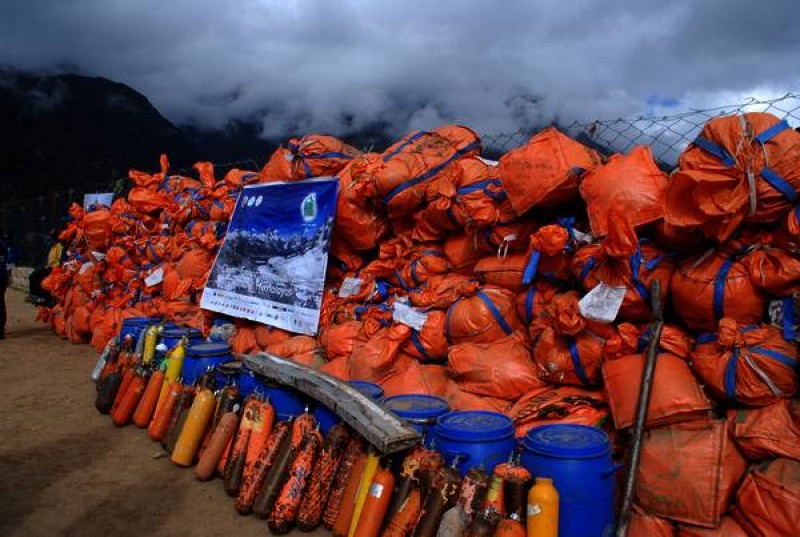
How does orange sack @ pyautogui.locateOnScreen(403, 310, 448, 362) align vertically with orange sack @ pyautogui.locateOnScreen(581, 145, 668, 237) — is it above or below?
below

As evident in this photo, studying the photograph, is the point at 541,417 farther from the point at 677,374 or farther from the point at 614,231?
the point at 614,231

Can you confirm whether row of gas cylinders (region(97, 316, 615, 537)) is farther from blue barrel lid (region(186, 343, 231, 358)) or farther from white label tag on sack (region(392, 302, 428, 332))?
white label tag on sack (region(392, 302, 428, 332))

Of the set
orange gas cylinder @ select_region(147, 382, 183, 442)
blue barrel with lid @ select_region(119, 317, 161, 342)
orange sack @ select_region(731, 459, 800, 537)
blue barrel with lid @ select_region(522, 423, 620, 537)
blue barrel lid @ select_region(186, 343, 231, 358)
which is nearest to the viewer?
orange sack @ select_region(731, 459, 800, 537)

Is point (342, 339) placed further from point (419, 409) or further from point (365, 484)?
point (365, 484)

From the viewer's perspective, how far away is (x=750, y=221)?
2498 millimetres

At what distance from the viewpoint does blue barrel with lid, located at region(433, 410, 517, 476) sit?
241 cm

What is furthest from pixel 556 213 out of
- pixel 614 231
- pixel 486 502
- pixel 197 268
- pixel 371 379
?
pixel 197 268

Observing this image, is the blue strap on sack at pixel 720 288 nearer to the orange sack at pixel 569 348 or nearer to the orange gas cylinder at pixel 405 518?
the orange sack at pixel 569 348

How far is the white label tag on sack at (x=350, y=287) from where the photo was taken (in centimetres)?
454

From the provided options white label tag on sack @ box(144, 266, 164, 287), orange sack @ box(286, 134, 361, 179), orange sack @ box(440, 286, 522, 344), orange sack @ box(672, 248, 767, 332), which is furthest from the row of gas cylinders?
white label tag on sack @ box(144, 266, 164, 287)

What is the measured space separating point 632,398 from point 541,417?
489mm

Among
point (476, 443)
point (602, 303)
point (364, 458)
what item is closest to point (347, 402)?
point (364, 458)

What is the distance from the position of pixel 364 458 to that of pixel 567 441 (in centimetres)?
101

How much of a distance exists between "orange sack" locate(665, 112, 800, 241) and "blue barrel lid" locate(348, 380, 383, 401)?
184cm
